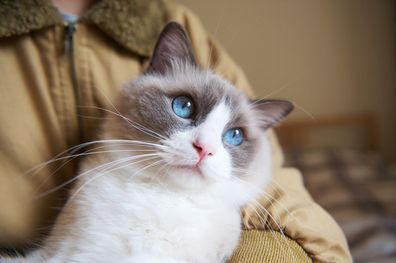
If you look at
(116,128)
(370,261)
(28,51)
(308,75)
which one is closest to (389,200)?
(370,261)

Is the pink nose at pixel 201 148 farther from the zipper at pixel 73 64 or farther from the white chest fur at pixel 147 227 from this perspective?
the zipper at pixel 73 64

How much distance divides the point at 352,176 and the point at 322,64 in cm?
102

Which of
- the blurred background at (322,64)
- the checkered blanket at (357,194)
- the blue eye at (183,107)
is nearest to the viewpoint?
the blue eye at (183,107)

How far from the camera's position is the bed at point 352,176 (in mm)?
1547

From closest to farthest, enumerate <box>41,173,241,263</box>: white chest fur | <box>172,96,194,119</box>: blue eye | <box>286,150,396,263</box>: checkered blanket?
<box>41,173,241,263</box>: white chest fur → <box>172,96,194,119</box>: blue eye → <box>286,150,396,263</box>: checkered blanket

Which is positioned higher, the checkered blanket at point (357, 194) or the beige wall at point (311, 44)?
the beige wall at point (311, 44)

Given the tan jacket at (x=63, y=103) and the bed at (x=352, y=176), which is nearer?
the tan jacket at (x=63, y=103)

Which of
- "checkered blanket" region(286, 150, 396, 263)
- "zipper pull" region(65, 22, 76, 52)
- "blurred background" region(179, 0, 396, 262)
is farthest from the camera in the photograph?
"blurred background" region(179, 0, 396, 262)

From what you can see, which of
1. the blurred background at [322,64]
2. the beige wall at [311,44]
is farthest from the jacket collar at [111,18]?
the beige wall at [311,44]

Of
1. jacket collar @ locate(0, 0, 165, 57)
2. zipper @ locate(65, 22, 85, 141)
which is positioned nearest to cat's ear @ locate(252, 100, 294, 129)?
jacket collar @ locate(0, 0, 165, 57)

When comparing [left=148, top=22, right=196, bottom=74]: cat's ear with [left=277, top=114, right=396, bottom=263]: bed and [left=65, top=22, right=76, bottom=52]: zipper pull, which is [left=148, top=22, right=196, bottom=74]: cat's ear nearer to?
[left=65, top=22, right=76, bottom=52]: zipper pull

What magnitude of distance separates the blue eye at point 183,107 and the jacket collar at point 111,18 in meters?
0.32

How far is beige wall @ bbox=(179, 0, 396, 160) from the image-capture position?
9.31ft

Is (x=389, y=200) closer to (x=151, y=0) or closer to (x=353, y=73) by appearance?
(x=353, y=73)
